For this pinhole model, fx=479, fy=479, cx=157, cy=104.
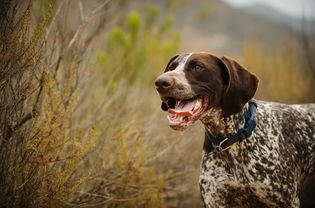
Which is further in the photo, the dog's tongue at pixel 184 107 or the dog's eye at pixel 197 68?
the dog's eye at pixel 197 68

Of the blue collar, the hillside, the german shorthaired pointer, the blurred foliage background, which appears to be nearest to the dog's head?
the german shorthaired pointer

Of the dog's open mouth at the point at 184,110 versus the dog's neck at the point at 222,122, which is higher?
the dog's open mouth at the point at 184,110

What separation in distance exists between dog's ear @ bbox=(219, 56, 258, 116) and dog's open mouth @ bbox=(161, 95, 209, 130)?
0.18 metres

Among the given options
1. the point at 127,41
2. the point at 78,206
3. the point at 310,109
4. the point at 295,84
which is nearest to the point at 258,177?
the point at 310,109

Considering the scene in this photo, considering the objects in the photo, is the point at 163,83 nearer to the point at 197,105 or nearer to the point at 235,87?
the point at 197,105

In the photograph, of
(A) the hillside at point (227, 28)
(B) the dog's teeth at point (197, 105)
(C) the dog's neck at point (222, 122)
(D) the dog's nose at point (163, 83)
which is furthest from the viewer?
(A) the hillside at point (227, 28)

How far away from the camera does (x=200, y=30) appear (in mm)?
33281

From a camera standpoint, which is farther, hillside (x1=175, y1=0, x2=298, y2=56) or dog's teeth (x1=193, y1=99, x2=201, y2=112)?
hillside (x1=175, y1=0, x2=298, y2=56)

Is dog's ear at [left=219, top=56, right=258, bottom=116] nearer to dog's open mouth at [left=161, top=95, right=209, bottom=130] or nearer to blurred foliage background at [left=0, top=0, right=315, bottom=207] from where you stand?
dog's open mouth at [left=161, top=95, right=209, bottom=130]

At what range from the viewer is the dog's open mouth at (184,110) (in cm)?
342

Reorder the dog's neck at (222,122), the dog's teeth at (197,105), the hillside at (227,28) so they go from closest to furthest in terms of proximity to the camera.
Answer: the dog's teeth at (197,105) < the dog's neck at (222,122) < the hillside at (227,28)

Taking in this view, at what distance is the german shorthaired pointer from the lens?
11.5ft

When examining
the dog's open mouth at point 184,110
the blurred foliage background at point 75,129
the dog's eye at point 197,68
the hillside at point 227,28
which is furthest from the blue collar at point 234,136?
the hillside at point 227,28

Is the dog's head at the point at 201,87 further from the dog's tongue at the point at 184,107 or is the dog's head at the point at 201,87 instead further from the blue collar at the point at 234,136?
the blue collar at the point at 234,136
